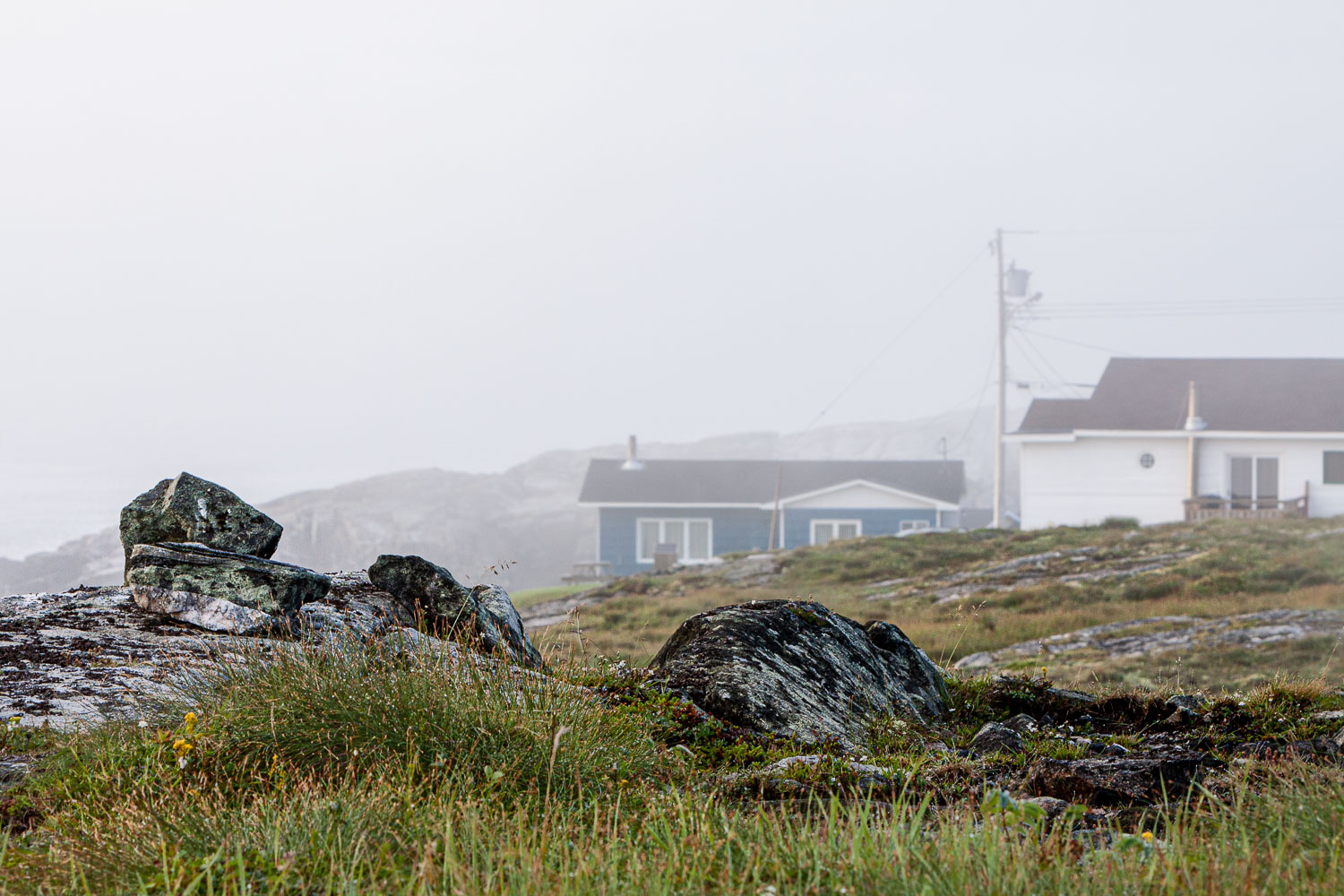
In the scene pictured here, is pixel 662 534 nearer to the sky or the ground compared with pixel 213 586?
nearer to the ground

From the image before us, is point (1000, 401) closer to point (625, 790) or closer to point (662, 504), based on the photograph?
point (662, 504)

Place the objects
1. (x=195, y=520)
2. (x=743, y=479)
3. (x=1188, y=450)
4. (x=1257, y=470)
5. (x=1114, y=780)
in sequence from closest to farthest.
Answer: (x=1114, y=780), (x=195, y=520), (x=1188, y=450), (x=1257, y=470), (x=743, y=479)

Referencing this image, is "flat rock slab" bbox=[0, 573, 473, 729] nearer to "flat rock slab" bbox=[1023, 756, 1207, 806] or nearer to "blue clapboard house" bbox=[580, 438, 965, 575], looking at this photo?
"flat rock slab" bbox=[1023, 756, 1207, 806]

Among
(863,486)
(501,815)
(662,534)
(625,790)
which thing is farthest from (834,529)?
(501,815)

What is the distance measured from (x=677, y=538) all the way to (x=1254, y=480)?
21326 mm

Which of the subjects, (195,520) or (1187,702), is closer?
(1187,702)

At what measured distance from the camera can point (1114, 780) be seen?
15.8 feet

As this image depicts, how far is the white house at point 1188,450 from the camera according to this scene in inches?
1384

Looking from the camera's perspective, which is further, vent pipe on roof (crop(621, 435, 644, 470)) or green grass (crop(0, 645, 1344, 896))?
vent pipe on roof (crop(621, 435, 644, 470))

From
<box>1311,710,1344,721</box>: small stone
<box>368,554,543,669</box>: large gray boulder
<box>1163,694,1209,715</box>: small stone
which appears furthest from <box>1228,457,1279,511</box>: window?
<box>368,554,543,669</box>: large gray boulder

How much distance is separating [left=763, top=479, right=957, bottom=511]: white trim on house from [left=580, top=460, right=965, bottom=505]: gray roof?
10.9 inches

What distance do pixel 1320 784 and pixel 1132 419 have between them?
36.5m

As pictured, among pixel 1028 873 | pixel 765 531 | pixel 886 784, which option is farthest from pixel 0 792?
pixel 765 531

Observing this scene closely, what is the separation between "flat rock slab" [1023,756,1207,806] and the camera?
15.4 ft
